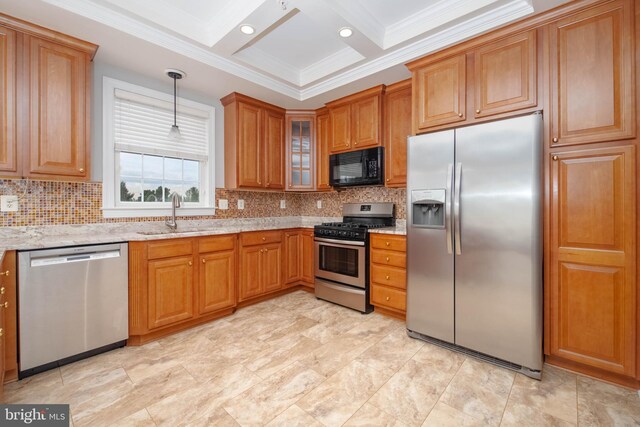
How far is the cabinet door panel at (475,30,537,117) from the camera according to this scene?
2092mm

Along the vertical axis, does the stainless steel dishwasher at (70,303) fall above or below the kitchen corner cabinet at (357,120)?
below

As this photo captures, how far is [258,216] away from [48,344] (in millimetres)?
2455

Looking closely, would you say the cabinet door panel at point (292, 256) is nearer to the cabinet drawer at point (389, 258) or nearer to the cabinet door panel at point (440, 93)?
the cabinet drawer at point (389, 258)

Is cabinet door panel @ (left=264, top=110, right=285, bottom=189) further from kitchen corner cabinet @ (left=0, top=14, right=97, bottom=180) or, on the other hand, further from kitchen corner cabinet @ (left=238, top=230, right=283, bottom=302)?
kitchen corner cabinet @ (left=0, top=14, right=97, bottom=180)

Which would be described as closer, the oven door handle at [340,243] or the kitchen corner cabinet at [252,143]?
the oven door handle at [340,243]

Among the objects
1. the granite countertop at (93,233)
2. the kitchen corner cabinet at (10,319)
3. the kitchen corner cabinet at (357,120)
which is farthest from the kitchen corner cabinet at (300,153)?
the kitchen corner cabinet at (10,319)

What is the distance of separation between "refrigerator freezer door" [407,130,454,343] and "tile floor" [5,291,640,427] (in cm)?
25

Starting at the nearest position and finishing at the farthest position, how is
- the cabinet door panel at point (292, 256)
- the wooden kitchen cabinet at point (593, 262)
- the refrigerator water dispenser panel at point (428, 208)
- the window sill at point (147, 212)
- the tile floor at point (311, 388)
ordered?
the tile floor at point (311, 388) → the wooden kitchen cabinet at point (593, 262) → the refrigerator water dispenser panel at point (428, 208) → the window sill at point (147, 212) → the cabinet door panel at point (292, 256)

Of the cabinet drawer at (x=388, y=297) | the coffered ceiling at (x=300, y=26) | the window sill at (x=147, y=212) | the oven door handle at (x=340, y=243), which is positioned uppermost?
the coffered ceiling at (x=300, y=26)

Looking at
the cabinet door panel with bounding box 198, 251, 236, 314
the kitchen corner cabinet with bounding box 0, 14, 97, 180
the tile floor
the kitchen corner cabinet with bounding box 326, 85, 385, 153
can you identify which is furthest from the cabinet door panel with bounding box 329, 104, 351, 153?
the kitchen corner cabinet with bounding box 0, 14, 97, 180

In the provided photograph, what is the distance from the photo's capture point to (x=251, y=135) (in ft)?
11.8

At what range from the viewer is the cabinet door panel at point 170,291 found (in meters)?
2.47

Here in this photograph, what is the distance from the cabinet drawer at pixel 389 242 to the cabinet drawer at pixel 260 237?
4.06 feet

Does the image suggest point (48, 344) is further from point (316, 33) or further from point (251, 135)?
point (316, 33)
